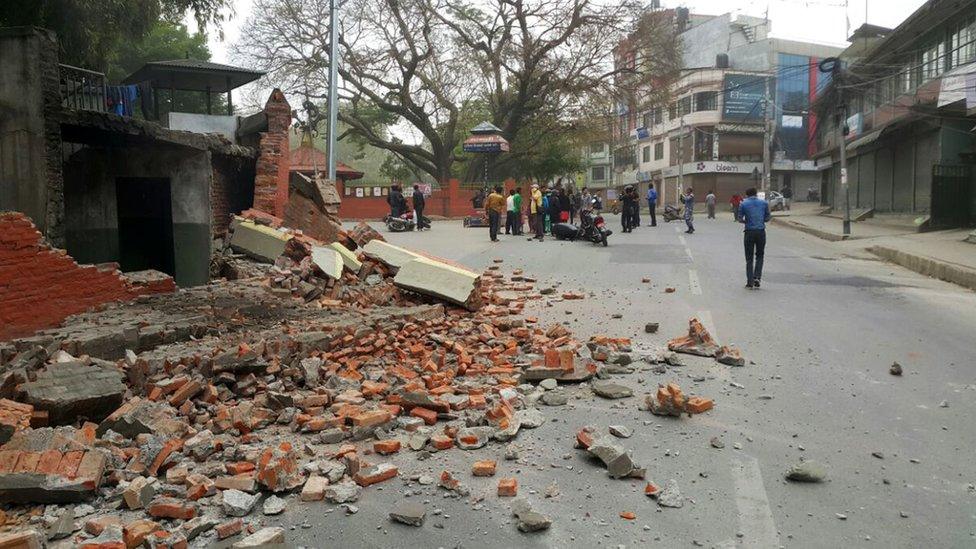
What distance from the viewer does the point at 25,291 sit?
24.2ft

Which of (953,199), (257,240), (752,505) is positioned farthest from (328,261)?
(953,199)

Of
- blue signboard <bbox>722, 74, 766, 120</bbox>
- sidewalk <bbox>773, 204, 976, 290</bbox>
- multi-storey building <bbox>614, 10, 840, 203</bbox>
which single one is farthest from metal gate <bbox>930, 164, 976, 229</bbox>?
blue signboard <bbox>722, 74, 766, 120</bbox>

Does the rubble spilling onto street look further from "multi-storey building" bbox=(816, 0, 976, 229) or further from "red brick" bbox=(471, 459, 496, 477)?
"multi-storey building" bbox=(816, 0, 976, 229)

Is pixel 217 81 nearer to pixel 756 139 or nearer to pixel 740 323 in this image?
pixel 740 323

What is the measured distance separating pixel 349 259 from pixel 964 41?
2210cm

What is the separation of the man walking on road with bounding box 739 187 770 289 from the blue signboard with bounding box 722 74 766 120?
4510cm

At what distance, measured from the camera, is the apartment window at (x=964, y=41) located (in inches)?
837

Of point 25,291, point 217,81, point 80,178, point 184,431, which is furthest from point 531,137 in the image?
point 184,431

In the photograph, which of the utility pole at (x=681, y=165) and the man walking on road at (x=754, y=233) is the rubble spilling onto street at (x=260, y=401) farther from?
the utility pole at (x=681, y=165)

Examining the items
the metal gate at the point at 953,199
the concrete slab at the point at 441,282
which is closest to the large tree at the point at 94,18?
the concrete slab at the point at 441,282

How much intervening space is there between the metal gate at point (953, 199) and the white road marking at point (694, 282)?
1398 cm

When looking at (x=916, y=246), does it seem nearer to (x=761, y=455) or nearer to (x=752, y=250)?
(x=752, y=250)

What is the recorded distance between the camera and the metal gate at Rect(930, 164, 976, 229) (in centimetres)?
2201

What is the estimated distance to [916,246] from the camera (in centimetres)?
1745
